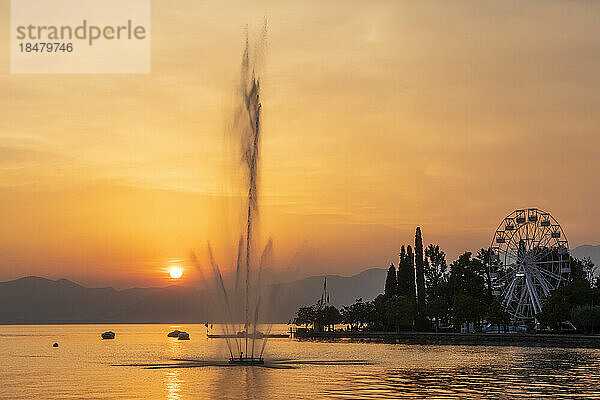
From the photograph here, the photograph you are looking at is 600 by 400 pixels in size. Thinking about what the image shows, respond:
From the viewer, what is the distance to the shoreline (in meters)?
112

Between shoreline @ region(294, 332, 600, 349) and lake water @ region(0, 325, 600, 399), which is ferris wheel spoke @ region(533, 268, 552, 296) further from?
lake water @ region(0, 325, 600, 399)

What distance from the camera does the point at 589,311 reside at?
116688 mm

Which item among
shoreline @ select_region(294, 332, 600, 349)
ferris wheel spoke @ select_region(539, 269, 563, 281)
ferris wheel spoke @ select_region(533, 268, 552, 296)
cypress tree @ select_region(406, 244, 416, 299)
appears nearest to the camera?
shoreline @ select_region(294, 332, 600, 349)

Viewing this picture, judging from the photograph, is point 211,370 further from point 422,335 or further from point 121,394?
point 422,335

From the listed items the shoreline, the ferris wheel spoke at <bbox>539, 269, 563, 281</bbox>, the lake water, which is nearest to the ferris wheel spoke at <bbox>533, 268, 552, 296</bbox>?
the ferris wheel spoke at <bbox>539, 269, 563, 281</bbox>

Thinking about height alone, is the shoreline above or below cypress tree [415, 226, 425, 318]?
below

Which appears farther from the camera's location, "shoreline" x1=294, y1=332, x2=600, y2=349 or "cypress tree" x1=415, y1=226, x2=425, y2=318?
"cypress tree" x1=415, y1=226, x2=425, y2=318

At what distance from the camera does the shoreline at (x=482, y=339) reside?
111562 mm

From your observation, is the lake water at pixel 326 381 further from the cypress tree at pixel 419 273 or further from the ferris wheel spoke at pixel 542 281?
the cypress tree at pixel 419 273

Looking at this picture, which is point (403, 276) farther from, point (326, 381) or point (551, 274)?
point (326, 381)

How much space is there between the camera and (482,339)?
A: 131875mm

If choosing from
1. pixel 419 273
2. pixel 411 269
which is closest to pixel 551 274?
pixel 419 273

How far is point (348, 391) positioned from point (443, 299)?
383 feet

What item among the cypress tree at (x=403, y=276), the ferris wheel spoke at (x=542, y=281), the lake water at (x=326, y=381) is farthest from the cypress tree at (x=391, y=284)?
the lake water at (x=326, y=381)
